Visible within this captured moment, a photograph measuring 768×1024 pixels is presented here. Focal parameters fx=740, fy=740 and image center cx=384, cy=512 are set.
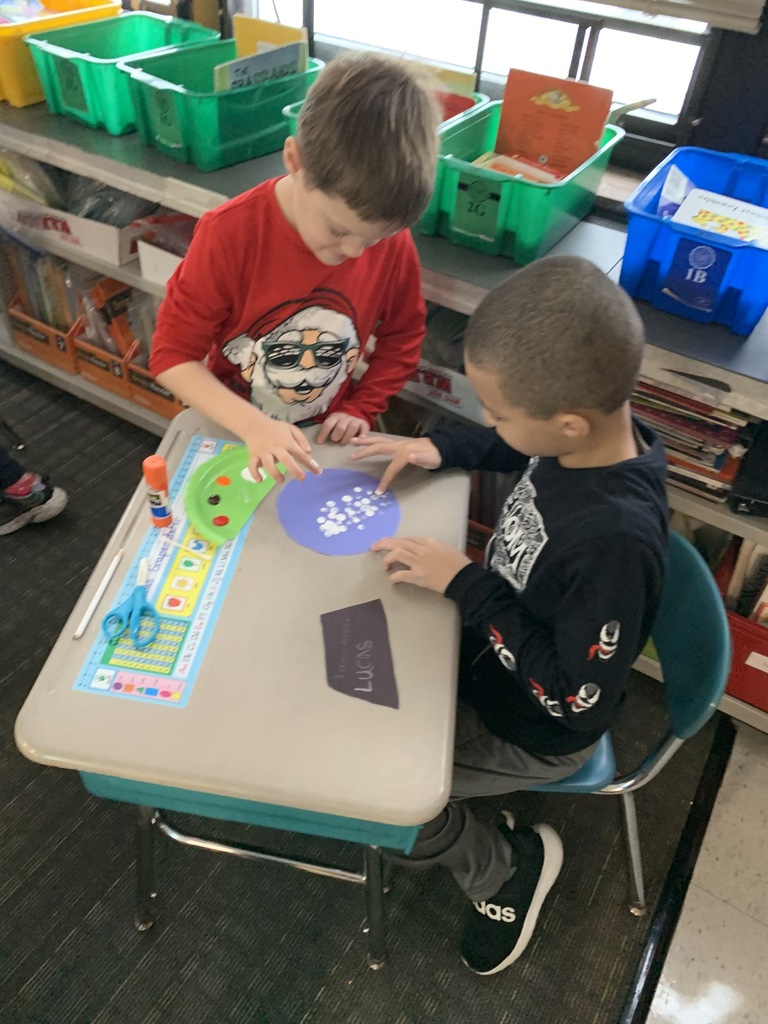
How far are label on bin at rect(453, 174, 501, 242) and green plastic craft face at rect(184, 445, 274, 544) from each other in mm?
632

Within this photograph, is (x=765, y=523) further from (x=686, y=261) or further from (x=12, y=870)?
(x=12, y=870)

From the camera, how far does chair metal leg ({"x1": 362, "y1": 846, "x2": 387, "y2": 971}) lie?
3.22 feet

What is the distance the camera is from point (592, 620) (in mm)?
796

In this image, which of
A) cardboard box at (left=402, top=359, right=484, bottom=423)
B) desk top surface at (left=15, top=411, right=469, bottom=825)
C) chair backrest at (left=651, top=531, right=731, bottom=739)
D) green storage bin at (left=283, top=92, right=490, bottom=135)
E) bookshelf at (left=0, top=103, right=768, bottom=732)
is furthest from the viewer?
cardboard box at (left=402, top=359, right=484, bottom=423)

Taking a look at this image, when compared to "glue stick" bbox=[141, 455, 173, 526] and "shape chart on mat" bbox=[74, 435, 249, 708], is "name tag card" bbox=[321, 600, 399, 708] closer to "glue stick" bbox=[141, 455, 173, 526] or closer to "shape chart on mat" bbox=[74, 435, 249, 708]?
"shape chart on mat" bbox=[74, 435, 249, 708]

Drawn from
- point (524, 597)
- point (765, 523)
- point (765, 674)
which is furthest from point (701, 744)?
point (524, 597)

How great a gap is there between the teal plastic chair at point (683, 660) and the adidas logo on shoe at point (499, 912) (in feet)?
0.93

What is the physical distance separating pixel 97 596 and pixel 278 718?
0.90ft

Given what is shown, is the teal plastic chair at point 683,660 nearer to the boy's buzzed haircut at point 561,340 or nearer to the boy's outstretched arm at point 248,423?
the boy's buzzed haircut at point 561,340

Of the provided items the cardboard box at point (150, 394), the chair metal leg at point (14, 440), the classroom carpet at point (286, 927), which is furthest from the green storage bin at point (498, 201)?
the chair metal leg at point (14, 440)

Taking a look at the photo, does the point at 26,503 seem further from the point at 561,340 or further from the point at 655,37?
the point at 655,37

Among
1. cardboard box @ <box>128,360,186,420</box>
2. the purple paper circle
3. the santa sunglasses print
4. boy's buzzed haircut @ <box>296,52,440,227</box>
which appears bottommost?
cardboard box @ <box>128,360,186,420</box>

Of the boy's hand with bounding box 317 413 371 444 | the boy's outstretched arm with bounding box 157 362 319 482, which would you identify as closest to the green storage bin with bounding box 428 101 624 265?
the boy's hand with bounding box 317 413 371 444

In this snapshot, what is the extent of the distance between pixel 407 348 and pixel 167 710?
766 mm
